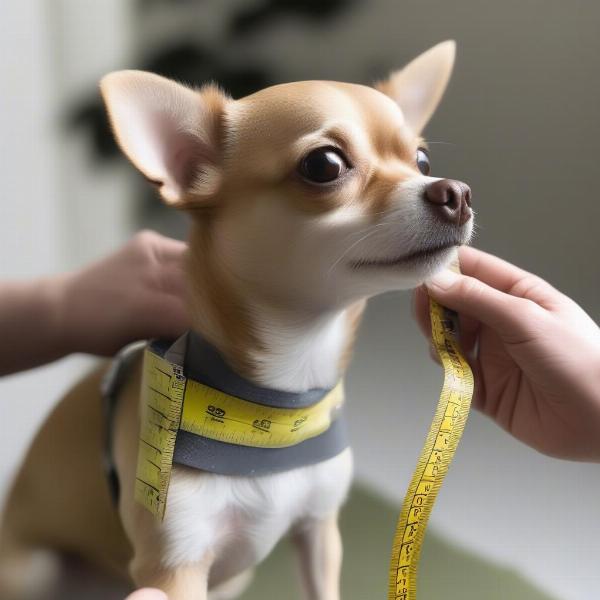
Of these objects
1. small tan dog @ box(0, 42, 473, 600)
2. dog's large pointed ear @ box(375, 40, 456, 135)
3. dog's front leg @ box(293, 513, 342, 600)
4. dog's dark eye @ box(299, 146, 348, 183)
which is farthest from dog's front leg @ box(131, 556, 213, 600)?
dog's large pointed ear @ box(375, 40, 456, 135)

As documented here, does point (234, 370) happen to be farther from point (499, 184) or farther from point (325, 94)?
point (499, 184)

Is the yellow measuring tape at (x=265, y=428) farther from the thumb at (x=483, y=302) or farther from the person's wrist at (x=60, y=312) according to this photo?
the person's wrist at (x=60, y=312)

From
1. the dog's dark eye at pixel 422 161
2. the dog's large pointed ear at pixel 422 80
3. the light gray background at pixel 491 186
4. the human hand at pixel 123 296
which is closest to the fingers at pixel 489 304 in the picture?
the dog's dark eye at pixel 422 161

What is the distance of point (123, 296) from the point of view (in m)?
0.96

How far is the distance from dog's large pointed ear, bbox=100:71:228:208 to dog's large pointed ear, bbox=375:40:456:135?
19 cm

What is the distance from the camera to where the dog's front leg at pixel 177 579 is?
707mm

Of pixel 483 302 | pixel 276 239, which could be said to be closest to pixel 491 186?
pixel 483 302

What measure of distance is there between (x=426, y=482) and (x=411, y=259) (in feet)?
0.65

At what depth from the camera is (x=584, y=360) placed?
720 millimetres

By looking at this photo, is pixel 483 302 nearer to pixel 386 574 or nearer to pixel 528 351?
pixel 528 351

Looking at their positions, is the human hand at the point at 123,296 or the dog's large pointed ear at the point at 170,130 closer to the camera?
the dog's large pointed ear at the point at 170,130

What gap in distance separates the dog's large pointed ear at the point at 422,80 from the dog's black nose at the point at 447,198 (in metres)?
0.22

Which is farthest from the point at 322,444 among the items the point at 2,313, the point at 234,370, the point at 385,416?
the point at 385,416

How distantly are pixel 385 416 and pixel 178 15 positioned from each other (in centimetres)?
95
